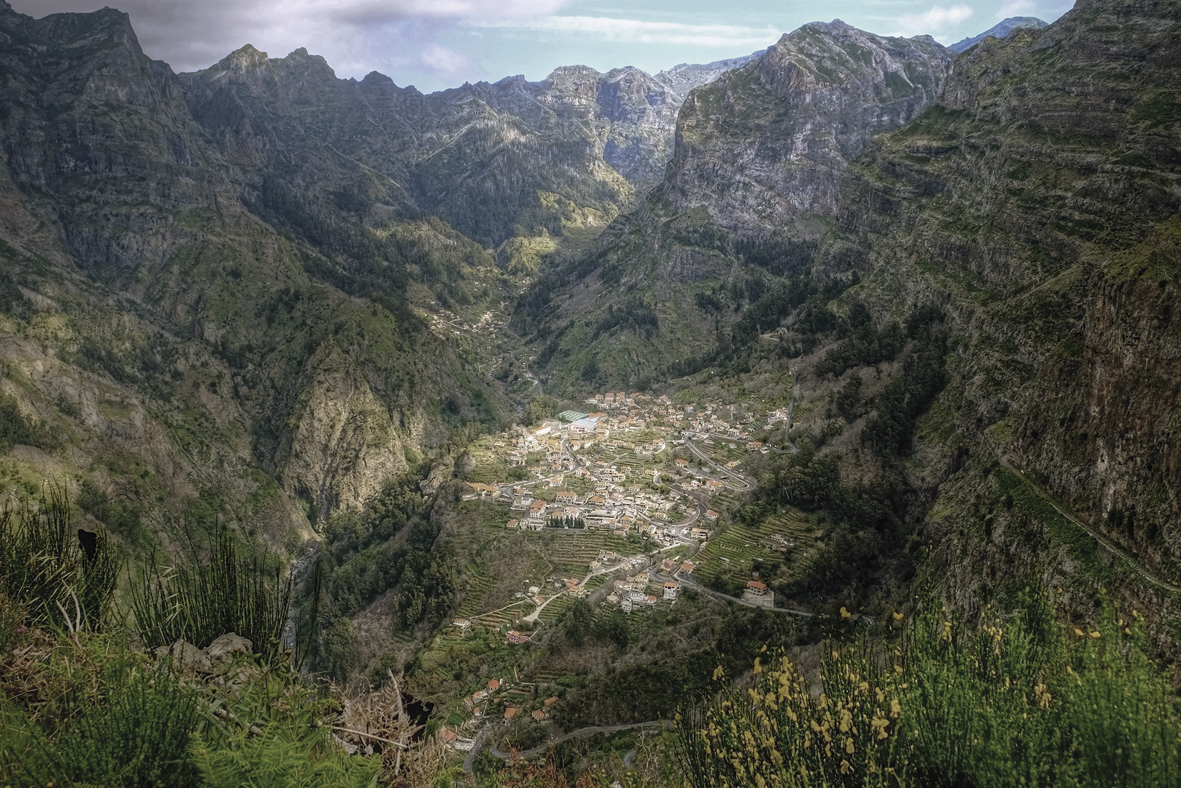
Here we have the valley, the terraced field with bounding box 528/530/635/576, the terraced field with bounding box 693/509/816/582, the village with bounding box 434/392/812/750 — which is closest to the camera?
the valley

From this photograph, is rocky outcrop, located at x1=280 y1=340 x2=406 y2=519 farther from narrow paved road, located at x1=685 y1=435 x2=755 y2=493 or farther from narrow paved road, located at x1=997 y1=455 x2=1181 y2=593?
narrow paved road, located at x1=997 y1=455 x2=1181 y2=593

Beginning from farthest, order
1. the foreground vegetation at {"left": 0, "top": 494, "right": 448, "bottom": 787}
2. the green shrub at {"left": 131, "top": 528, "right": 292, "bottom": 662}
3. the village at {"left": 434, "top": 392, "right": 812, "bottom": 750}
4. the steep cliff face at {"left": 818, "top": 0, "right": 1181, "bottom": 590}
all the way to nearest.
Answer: the village at {"left": 434, "top": 392, "right": 812, "bottom": 750} < the steep cliff face at {"left": 818, "top": 0, "right": 1181, "bottom": 590} < the green shrub at {"left": 131, "top": 528, "right": 292, "bottom": 662} < the foreground vegetation at {"left": 0, "top": 494, "right": 448, "bottom": 787}

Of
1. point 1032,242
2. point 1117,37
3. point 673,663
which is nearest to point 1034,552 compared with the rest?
point 673,663

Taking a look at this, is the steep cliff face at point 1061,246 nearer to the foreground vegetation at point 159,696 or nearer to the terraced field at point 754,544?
the terraced field at point 754,544

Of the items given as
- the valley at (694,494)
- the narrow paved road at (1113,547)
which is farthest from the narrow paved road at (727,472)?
the narrow paved road at (1113,547)

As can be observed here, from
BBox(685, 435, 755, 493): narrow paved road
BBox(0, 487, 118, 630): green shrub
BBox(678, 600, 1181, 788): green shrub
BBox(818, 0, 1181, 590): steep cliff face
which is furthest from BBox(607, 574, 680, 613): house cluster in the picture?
BBox(0, 487, 118, 630): green shrub

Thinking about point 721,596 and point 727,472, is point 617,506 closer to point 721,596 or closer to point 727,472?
point 727,472

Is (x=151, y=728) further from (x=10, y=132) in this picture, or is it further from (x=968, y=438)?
(x=10, y=132)
